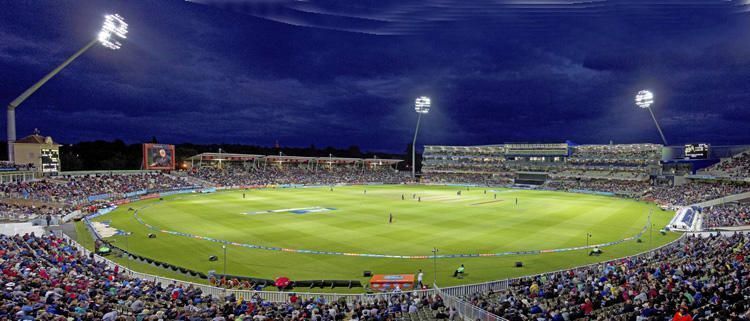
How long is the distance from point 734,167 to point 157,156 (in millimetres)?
100046

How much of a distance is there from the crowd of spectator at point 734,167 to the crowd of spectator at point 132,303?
6551 cm

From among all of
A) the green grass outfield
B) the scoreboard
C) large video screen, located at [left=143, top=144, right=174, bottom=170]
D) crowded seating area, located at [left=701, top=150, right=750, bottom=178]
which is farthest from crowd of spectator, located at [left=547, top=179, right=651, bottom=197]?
large video screen, located at [left=143, top=144, right=174, bottom=170]

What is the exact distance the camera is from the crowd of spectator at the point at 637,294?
11.5 meters

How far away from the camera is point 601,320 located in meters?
10.9

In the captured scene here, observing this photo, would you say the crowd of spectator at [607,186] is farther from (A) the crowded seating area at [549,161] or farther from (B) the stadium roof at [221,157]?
(B) the stadium roof at [221,157]

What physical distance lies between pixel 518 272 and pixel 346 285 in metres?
10.1

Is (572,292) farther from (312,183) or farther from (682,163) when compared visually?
(312,183)

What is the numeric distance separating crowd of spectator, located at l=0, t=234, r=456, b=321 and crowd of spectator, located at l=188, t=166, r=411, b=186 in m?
67.4

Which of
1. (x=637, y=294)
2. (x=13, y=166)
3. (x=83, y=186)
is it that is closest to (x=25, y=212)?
(x=13, y=166)

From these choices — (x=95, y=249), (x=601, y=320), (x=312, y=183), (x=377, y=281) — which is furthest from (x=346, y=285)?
(x=312, y=183)

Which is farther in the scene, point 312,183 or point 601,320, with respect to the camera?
point 312,183

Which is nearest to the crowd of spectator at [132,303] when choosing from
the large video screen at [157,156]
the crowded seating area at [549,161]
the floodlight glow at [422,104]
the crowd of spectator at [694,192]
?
the crowd of spectator at [694,192]

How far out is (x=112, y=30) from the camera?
46.3 meters

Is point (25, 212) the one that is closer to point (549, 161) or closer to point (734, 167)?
point (734, 167)
